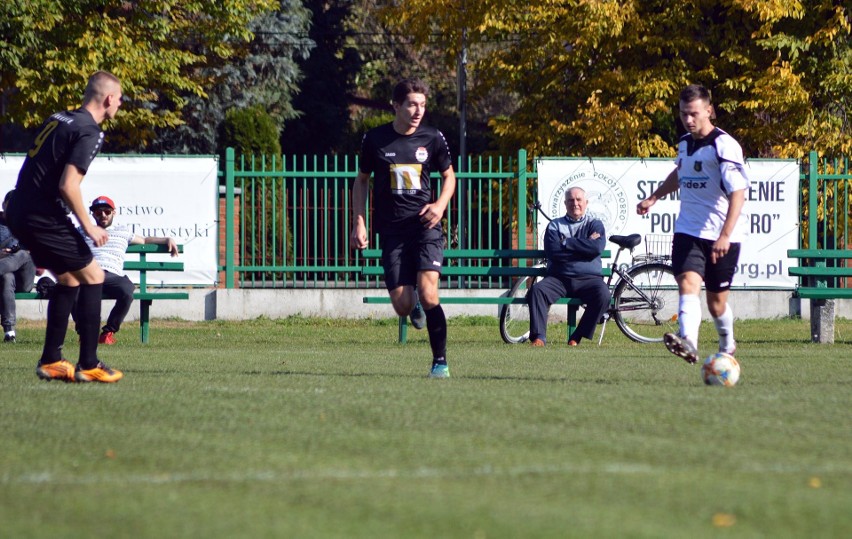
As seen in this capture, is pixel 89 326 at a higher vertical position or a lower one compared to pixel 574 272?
lower

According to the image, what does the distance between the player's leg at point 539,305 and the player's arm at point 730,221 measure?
4779 mm

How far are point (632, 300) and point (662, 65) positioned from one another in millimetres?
9704

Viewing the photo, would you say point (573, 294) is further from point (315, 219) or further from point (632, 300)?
point (315, 219)

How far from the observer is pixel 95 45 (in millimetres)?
19953

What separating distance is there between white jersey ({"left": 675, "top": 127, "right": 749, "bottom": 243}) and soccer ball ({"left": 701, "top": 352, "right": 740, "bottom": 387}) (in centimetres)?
101

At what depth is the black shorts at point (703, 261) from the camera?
7.96 meters

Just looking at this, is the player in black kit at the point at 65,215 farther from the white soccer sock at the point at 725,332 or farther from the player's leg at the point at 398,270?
the white soccer sock at the point at 725,332

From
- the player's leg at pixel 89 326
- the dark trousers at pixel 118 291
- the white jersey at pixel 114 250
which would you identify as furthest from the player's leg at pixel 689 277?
the white jersey at pixel 114 250

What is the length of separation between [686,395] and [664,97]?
15.9 metres

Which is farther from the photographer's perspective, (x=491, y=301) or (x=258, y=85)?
(x=258, y=85)

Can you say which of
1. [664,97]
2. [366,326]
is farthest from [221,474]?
[664,97]

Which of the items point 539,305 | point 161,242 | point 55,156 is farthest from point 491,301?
→ point 55,156

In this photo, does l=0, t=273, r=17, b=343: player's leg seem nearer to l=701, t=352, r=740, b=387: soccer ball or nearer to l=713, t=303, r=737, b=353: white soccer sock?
l=713, t=303, r=737, b=353: white soccer sock

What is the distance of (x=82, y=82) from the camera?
65.0 ft
